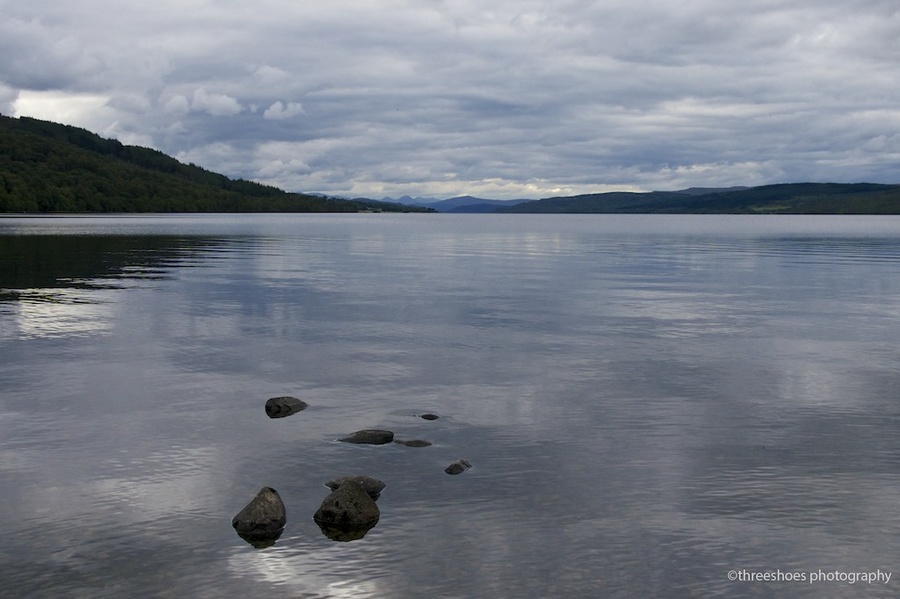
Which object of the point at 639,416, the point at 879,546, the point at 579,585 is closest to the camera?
the point at 579,585

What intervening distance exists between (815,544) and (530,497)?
5.91 m

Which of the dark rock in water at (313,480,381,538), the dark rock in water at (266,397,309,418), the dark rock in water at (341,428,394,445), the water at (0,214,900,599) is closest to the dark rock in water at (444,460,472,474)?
the water at (0,214,900,599)

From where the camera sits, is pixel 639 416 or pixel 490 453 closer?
pixel 490 453

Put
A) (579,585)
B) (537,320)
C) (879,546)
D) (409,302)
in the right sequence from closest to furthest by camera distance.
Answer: (579,585)
(879,546)
(537,320)
(409,302)

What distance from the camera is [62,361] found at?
34.5 m

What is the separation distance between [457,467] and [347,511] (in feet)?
13.0

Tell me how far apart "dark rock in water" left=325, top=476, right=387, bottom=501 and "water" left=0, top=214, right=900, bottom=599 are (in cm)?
23

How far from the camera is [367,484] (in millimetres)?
19203

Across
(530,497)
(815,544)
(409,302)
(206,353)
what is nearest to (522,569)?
(530,497)

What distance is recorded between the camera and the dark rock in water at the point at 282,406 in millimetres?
26453

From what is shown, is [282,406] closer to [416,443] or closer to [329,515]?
[416,443]

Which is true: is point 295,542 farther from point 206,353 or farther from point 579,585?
point 206,353

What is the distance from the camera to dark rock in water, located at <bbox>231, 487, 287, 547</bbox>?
16922mm

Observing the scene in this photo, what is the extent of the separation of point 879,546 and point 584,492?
605 centimetres
